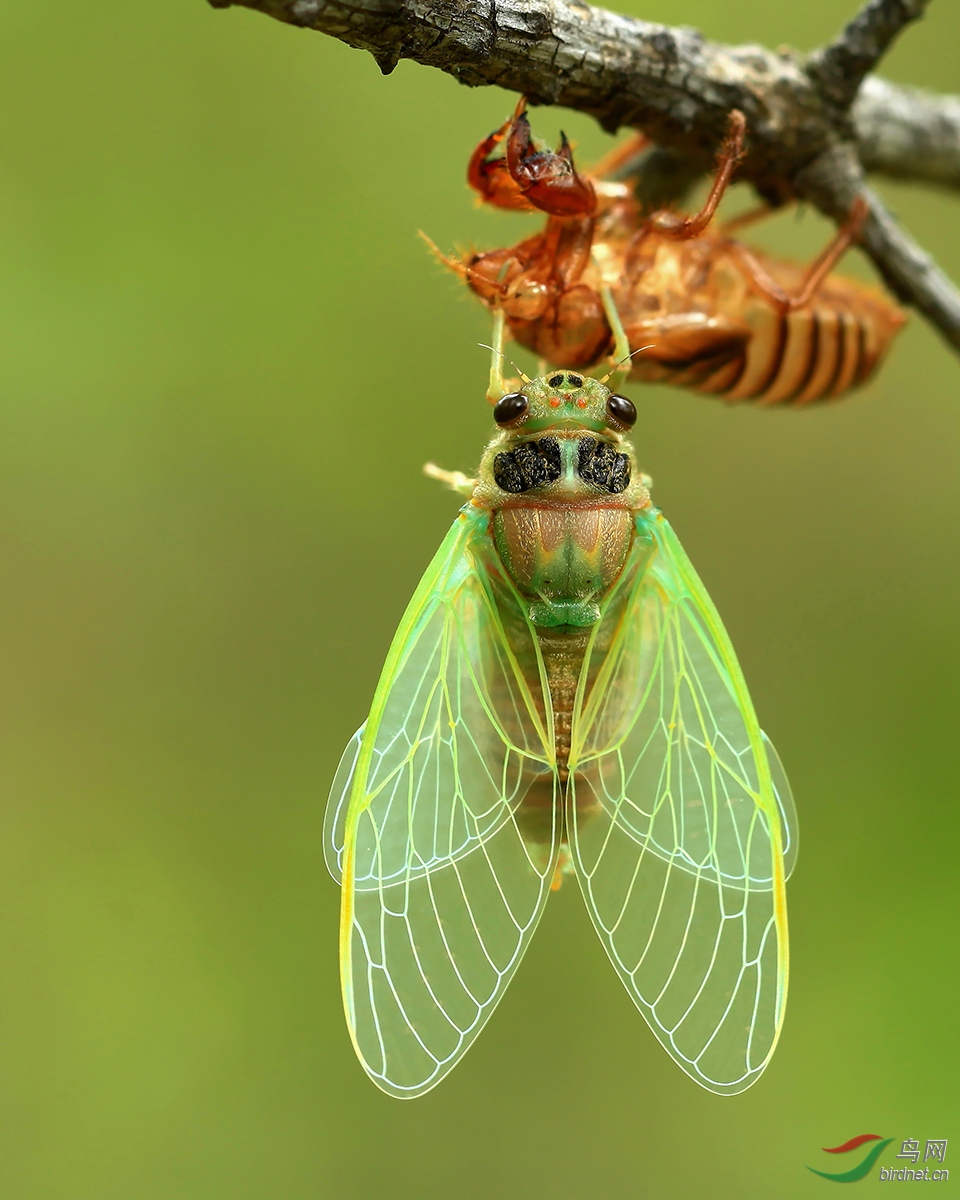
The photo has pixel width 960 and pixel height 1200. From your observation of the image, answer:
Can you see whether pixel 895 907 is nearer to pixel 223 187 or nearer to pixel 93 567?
pixel 93 567

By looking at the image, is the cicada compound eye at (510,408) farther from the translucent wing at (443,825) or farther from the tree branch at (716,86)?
the tree branch at (716,86)

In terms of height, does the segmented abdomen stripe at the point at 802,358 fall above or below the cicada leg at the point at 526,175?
above

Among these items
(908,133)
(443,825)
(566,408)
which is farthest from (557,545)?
(908,133)

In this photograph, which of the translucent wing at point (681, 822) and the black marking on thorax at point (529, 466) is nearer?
the translucent wing at point (681, 822)

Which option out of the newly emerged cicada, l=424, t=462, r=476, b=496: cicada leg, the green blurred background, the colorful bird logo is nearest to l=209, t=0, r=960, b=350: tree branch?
the newly emerged cicada

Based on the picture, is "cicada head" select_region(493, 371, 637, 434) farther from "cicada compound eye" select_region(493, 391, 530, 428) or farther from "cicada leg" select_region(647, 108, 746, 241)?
"cicada leg" select_region(647, 108, 746, 241)

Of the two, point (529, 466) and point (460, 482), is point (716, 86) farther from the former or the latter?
point (460, 482)

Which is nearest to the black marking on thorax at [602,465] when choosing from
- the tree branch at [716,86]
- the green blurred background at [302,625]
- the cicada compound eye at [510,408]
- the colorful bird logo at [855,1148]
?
the cicada compound eye at [510,408]
